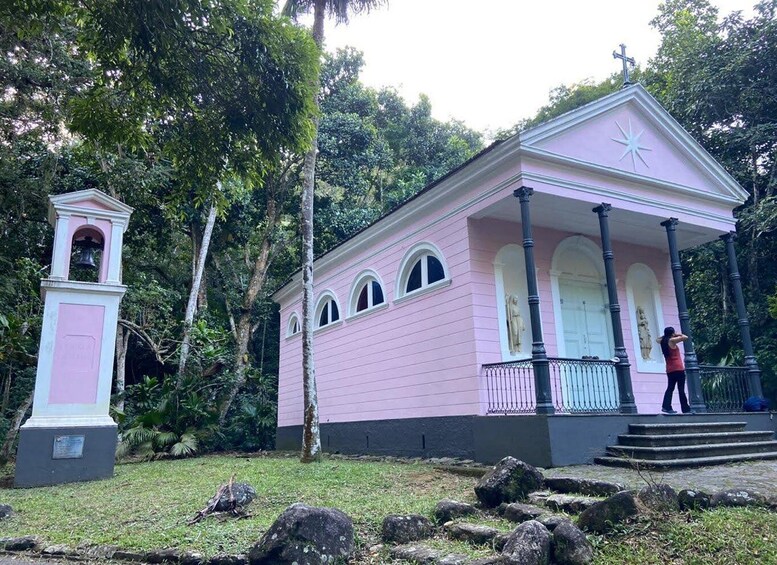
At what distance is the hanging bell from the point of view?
33.6ft

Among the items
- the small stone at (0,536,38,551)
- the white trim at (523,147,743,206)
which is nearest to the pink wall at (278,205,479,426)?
the white trim at (523,147,743,206)

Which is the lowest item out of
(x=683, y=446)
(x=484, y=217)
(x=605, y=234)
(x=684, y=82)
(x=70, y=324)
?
(x=683, y=446)

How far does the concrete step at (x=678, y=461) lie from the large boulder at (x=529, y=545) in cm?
322

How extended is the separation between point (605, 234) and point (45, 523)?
28.3 feet

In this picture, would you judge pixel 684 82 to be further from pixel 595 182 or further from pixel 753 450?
pixel 753 450

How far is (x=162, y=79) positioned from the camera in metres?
5.62

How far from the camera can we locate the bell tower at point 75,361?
29.4 feet

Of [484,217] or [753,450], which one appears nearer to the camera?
[753,450]

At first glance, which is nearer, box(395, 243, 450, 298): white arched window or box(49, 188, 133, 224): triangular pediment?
box(49, 188, 133, 224): triangular pediment

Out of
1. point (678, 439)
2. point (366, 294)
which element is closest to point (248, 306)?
point (366, 294)

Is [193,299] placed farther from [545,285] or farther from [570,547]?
[570,547]

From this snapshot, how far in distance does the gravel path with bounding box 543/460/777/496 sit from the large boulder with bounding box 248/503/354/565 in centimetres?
292

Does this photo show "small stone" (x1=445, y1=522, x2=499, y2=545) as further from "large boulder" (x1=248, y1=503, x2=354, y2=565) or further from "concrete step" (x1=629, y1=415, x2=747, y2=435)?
"concrete step" (x1=629, y1=415, x2=747, y2=435)

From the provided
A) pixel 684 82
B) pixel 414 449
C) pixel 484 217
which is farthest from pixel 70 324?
pixel 684 82
